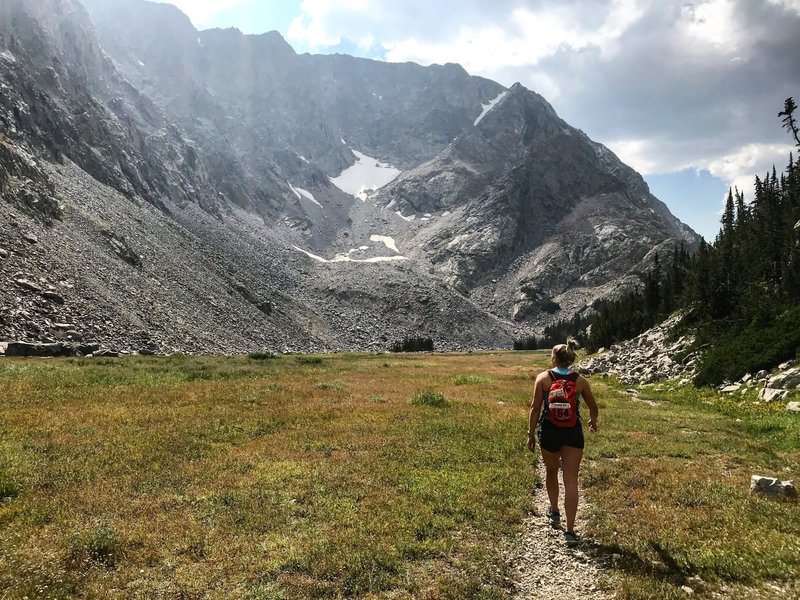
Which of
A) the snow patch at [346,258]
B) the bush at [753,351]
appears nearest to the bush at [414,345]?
the snow patch at [346,258]

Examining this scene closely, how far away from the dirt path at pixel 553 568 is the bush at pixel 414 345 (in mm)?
116166

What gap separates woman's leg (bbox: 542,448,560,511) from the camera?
9883 millimetres

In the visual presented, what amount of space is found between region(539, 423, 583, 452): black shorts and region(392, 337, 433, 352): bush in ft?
380

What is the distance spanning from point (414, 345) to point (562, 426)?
12039cm

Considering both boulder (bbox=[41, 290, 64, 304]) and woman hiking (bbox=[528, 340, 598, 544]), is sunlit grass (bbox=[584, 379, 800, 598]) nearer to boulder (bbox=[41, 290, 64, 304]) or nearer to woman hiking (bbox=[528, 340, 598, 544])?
woman hiking (bbox=[528, 340, 598, 544])

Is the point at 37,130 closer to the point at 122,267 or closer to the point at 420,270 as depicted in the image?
the point at 122,267

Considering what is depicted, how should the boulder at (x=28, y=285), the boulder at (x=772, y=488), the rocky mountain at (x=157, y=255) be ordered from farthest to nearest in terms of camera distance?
the rocky mountain at (x=157, y=255) < the boulder at (x=28, y=285) < the boulder at (x=772, y=488)

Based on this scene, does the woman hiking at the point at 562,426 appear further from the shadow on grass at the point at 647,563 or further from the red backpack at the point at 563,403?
the shadow on grass at the point at 647,563

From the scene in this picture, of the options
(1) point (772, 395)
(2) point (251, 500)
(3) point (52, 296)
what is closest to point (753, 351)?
(1) point (772, 395)

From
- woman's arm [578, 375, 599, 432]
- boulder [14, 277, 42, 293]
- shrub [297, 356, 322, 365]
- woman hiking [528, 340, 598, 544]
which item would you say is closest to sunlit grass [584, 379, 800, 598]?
woman hiking [528, 340, 598, 544]

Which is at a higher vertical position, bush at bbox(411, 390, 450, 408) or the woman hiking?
the woman hiking

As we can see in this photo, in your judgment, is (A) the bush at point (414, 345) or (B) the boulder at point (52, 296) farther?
(A) the bush at point (414, 345)

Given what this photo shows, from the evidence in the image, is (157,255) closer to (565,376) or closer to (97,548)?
(97,548)

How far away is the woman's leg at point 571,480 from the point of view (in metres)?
9.30
